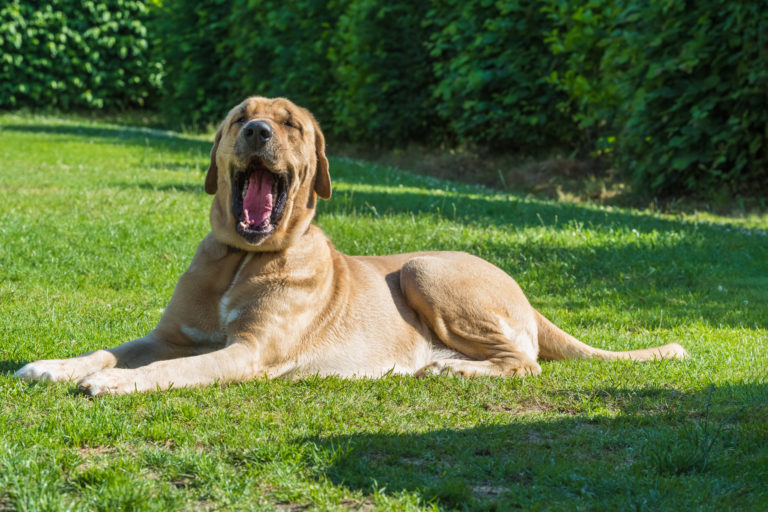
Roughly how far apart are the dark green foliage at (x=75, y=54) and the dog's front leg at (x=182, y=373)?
24.6m

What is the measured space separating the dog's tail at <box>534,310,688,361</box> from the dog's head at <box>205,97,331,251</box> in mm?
1708

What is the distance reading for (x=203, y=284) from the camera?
4.84m

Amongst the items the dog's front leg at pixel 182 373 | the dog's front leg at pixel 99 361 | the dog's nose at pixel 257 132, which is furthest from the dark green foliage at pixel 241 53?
the dog's front leg at pixel 182 373

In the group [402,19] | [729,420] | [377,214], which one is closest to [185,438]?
[729,420]

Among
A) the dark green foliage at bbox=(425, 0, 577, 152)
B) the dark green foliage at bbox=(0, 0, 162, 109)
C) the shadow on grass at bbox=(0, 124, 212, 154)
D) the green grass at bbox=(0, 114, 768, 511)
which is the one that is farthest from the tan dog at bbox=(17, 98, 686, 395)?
the dark green foliage at bbox=(0, 0, 162, 109)

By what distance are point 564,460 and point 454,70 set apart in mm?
15344

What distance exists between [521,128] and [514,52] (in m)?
1.45

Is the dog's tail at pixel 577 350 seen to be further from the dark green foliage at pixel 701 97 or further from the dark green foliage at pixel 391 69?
the dark green foliage at pixel 391 69

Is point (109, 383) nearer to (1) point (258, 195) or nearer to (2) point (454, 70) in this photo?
(1) point (258, 195)

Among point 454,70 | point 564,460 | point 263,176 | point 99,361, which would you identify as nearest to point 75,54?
point 454,70

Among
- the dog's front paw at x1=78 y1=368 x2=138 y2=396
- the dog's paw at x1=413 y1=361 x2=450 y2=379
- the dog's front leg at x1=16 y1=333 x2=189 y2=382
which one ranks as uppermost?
the dog's front paw at x1=78 y1=368 x2=138 y2=396

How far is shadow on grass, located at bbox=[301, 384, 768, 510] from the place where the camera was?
10.6 ft

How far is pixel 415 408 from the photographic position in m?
A: 4.31

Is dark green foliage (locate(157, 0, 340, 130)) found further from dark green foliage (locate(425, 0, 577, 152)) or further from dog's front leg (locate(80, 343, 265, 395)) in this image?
dog's front leg (locate(80, 343, 265, 395))
